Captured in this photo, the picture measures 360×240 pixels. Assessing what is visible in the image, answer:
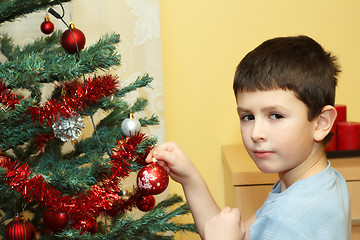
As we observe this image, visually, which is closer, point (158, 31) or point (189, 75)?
point (158, 31)

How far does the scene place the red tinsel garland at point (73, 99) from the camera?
2.93 ft

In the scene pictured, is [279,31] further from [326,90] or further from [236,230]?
[236,230]

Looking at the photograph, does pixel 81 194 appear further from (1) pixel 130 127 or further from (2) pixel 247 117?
(2) pixel 247 117

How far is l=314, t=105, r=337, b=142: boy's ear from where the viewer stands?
0.87 metres

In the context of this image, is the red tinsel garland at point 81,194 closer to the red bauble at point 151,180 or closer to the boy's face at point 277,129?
the red bauble at point 151,180

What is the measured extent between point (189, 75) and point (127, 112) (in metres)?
0.71

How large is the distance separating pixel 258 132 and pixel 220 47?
998mm

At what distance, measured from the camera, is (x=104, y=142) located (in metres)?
1.02

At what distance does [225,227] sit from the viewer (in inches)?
32.3

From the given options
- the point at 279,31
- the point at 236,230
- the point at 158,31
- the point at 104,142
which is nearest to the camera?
the point at 236,230

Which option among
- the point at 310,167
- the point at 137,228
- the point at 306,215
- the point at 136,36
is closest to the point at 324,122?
the point at 310,167

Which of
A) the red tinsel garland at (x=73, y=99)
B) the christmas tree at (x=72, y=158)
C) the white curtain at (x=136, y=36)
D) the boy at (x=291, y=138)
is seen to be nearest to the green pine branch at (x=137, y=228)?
the christmas tree at (x=72, y=158)

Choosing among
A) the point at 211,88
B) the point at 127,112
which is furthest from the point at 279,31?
the point at 127,112

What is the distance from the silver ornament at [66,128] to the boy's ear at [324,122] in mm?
472
